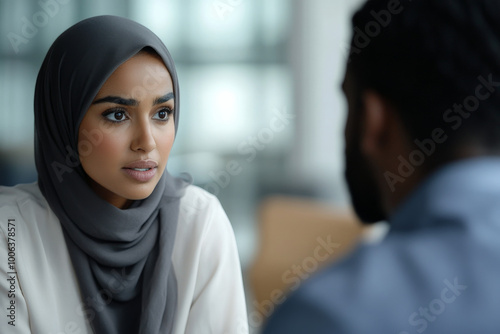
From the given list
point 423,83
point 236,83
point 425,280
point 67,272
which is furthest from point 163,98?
point 236,83

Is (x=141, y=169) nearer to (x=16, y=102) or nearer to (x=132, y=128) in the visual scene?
(x=132, y=128)

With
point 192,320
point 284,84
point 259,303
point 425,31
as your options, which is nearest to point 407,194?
point 425,31

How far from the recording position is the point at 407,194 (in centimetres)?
70

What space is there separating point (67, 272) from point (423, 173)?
0.67m

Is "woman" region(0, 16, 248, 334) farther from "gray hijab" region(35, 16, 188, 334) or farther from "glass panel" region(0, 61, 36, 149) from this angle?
"glass panel" region(0, 61, 36, 149)

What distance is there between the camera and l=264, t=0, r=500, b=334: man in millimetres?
549

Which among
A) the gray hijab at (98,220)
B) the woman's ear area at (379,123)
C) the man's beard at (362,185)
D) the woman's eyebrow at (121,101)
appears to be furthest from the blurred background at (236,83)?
the woman's ear area at (379,123)

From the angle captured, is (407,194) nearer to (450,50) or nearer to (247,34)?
(450,50)

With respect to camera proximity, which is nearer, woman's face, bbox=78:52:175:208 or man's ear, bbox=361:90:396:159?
man's ear, bbox=361:90:396:159

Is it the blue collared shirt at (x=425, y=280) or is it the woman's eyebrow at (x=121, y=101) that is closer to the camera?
the blue collared shirt at (x=425, y=280)

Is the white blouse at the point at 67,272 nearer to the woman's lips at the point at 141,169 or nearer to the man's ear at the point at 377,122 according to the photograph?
the woman's lips at the point at 141,169

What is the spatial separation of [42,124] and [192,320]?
43cm

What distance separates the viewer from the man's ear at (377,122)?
0.70m

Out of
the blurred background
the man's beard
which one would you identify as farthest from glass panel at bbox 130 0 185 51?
the man's beard
